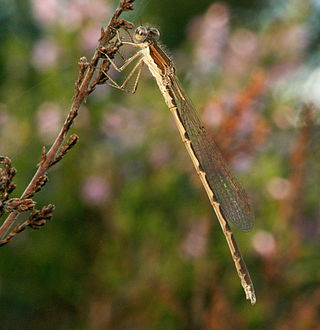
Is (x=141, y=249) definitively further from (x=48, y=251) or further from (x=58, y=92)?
(x=58, y=92)

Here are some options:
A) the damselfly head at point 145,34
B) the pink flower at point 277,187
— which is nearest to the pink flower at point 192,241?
the pink flower at point 277,187

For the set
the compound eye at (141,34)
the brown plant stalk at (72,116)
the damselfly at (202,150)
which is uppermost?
the compound eye at (141,34)

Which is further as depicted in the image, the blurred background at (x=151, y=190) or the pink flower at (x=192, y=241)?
the pink flower at (x=192, y=241)

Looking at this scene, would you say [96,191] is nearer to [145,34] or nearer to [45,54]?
[45,54]

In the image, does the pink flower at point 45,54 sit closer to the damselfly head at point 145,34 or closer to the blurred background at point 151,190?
the blurred background at point 151,190

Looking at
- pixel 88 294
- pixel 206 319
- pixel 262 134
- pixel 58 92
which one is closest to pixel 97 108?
pixel 58 92

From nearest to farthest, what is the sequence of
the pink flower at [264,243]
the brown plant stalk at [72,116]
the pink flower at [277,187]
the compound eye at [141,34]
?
the brown plant stalk at [72,116] < the compound eye at [141,34] < the pink flower at [264,243] < the pink flower at [277,187]

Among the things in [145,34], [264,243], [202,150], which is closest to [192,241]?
[264,243]
